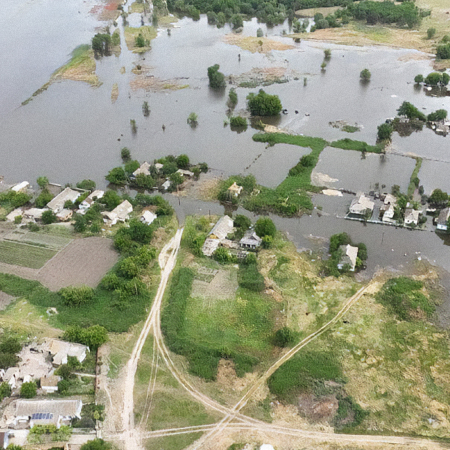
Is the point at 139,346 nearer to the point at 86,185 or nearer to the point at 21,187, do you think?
the point at 86,185

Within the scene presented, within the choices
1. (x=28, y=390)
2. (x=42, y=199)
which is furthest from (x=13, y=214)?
(x=28, y=390)

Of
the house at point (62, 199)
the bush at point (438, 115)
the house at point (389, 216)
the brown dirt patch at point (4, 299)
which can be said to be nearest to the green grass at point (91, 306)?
the brown dirt patch at point (4, 299)

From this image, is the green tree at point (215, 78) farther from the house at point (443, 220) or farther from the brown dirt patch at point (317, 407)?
the brown dirt patch at point (317, 407)

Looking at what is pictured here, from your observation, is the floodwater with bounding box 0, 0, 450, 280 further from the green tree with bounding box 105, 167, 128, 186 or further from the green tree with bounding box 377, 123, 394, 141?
the green tree with bounding box 105, 167, 128, 186

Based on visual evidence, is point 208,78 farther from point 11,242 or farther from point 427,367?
point 427,367

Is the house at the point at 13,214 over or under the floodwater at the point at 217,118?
under

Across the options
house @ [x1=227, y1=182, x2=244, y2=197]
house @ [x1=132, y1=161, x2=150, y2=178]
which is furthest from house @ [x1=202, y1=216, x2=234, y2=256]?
house @ [x1=132, y1=161, x2=150, y2=178]

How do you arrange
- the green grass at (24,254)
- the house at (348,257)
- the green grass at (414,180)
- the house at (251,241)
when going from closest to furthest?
the house at (348,257)
the green grass at (24,254)
the house at (251,241)
the green grass at (414,180)

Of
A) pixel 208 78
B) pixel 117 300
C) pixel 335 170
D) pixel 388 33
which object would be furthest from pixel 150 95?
pixel 388 33
